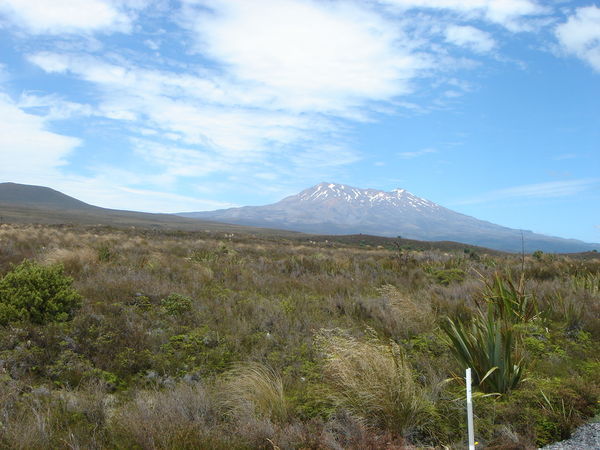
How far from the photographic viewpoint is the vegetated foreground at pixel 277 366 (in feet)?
11.5

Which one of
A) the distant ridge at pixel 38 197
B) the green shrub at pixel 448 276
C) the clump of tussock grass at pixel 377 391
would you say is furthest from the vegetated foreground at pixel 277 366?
the distant ridge at pixel 38 197

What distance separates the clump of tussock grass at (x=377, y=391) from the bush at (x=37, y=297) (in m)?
4.26

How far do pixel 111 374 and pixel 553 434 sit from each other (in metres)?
4.50

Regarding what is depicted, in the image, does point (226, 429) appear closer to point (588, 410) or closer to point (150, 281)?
point (588, 410)

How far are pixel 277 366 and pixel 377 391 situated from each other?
5.36 ft

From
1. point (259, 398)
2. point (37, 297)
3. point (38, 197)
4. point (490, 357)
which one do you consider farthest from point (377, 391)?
point (38, 197)

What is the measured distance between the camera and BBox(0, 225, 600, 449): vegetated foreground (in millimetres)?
3498

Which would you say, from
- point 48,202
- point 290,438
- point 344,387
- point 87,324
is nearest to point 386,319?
point 344,387

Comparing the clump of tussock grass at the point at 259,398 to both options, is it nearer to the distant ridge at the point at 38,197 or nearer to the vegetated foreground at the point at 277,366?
the vegetated foreground at the point at 277,366

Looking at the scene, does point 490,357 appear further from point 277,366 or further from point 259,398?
point 259,398

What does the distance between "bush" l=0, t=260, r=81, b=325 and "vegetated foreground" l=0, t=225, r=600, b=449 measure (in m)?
0.02

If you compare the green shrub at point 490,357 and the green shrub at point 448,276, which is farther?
the green shrub at point 448,276

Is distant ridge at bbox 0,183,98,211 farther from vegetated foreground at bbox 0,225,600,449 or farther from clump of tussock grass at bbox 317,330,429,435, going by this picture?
clump of tussock grass at bbox 317,330,429,435

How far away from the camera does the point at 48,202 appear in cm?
17275
